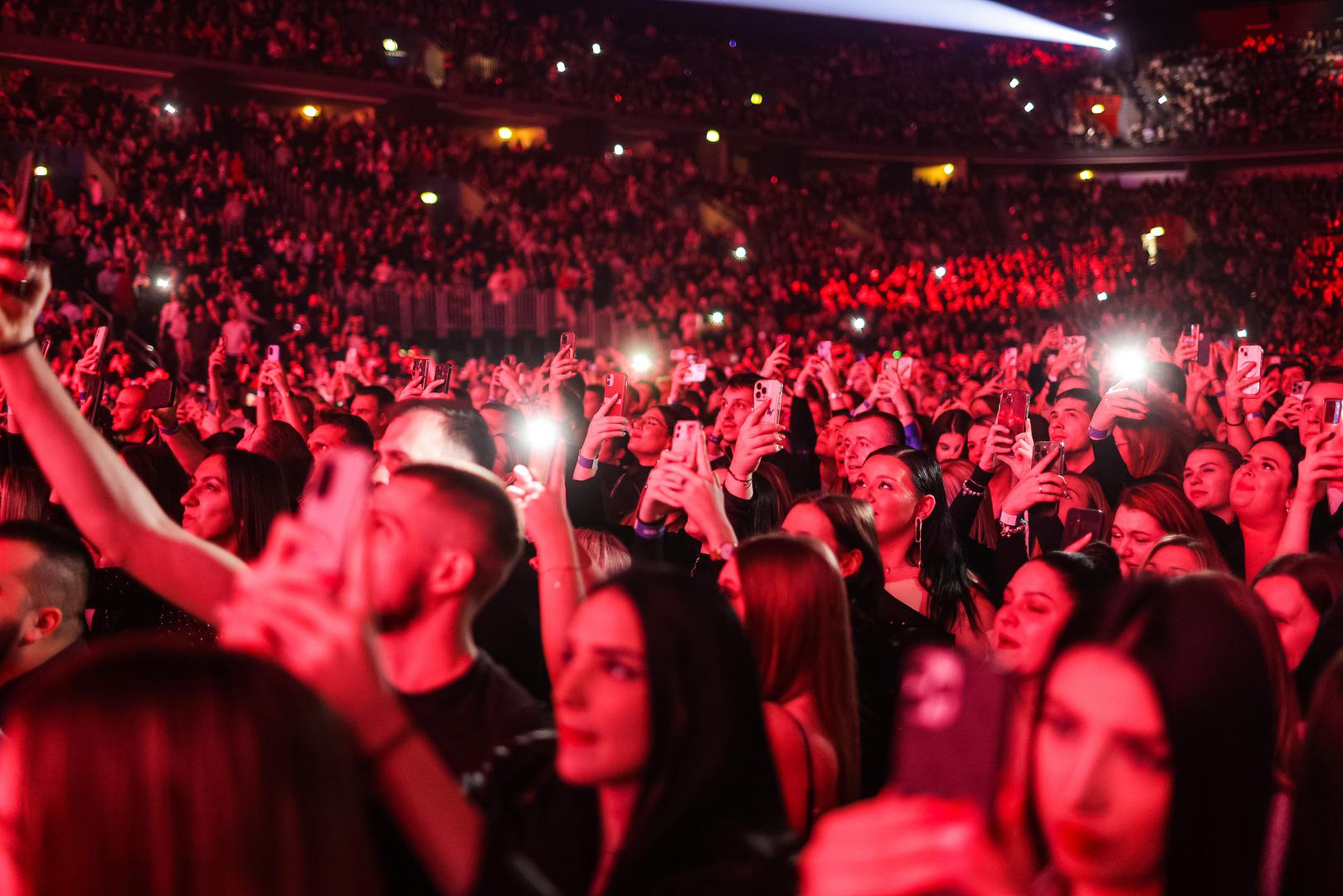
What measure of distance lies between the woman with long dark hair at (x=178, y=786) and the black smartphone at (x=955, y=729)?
591mm

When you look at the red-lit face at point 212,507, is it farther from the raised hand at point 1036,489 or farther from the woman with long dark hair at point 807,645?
the raised hand at point 1036,489

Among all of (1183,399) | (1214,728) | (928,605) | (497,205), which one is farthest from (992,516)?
(497,205)

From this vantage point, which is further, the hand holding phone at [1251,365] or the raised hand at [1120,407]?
the hand holding phone at [1251,365]

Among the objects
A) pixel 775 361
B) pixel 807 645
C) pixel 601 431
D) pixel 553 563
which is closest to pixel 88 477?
pixel 553 563

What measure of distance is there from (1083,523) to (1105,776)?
2512mm

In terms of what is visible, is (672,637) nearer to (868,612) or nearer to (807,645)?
(807,645)

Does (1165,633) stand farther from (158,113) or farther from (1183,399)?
(158,113)

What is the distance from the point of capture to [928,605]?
14.0 feet

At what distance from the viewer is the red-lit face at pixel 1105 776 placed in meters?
1.59

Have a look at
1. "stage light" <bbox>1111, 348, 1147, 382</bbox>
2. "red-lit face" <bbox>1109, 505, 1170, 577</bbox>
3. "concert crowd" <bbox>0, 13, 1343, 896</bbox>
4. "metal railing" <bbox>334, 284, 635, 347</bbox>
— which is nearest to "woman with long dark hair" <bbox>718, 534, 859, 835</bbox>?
"concert crowd" <bbox>0, 13, 1343, 896</bbox>

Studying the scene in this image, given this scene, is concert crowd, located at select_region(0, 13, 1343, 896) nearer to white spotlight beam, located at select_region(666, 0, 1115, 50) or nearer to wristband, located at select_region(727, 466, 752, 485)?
wristband, located at select_region(727, 466, 752, 485)

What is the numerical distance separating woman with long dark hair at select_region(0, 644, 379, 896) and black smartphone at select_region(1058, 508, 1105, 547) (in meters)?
2.99

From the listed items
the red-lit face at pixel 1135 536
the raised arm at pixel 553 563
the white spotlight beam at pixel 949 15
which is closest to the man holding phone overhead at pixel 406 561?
the raised arm at pixel 553 563

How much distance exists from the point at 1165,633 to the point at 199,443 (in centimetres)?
546
